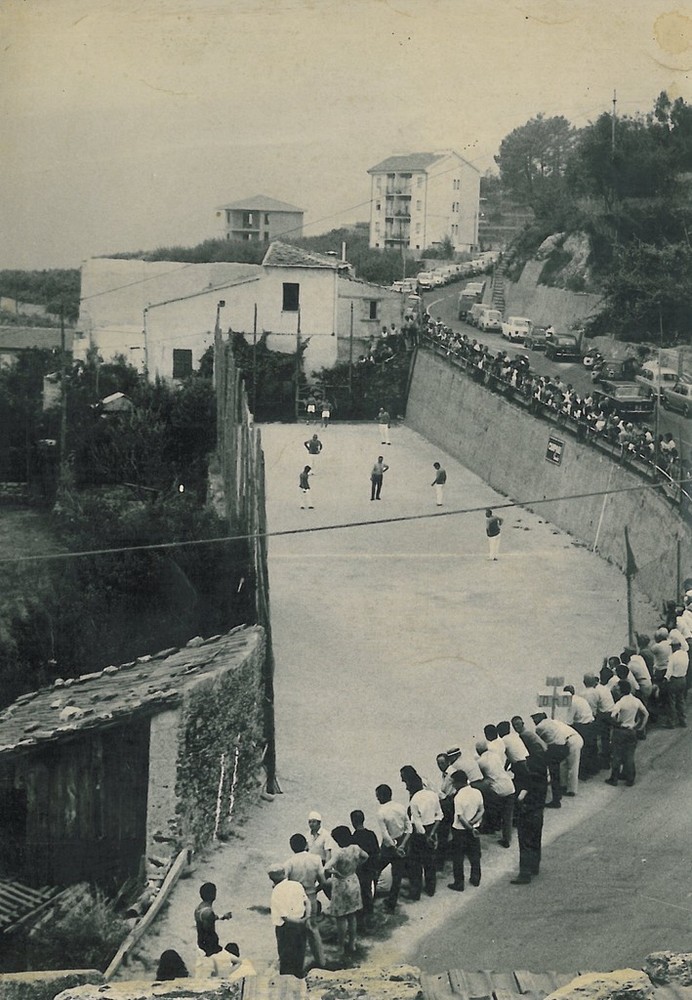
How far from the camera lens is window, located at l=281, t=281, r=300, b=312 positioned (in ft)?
43.2

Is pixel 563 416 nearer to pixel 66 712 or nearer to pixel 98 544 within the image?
pixel 98 544

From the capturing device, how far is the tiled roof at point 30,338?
38.8 feet

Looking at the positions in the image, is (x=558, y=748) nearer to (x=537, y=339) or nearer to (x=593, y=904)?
(x=593, y=904)

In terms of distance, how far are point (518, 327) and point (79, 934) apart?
62.8 feet

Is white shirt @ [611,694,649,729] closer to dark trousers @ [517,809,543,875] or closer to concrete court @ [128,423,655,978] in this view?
concrete court @ [128,423,655,978]

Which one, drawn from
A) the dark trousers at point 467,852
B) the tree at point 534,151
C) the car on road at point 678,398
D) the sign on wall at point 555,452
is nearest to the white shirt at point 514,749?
the dark trousers at point 467,852

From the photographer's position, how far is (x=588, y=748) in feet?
31.6

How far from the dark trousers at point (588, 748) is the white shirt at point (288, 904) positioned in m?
2.93

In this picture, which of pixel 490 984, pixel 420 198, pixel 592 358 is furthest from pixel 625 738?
pixel 592 358

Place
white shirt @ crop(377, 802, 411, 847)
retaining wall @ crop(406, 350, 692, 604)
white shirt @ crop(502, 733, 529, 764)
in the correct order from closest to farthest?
1. white shirt @ crop(377, 802, 411, 847)
2. white shirt @ crop(502, 733, 529, 764)
3. retaining wall @ crop(406, 350, 692, 604)

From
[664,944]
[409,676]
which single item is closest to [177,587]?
[409,676]

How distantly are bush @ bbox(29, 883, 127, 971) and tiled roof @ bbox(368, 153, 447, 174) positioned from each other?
6.34 metres

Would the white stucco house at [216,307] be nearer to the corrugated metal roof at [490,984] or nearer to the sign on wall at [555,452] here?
the sign on wall at [555,452]

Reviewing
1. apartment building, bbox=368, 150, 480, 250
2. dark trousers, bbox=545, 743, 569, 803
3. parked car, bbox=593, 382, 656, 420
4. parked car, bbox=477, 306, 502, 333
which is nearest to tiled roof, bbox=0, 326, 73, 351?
apartment building, bbox=368, 150, 480, 250
